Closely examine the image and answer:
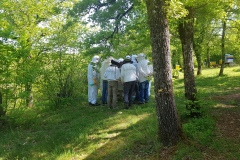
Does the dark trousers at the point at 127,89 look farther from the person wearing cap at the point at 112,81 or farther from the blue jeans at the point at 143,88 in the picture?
the blue jeans at the point at 143,88

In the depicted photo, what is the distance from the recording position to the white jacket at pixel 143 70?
9.70m

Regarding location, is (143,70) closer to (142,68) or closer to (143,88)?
(142,68)

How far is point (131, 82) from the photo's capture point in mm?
9125

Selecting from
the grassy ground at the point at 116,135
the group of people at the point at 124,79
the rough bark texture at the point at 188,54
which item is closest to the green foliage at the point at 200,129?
the grassy ground at the point at 116,135

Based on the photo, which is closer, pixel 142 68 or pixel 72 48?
pixel 142 68

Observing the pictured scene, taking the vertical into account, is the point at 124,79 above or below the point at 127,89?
above

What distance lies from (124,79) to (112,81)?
60 centimetres

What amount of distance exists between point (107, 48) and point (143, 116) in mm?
2553

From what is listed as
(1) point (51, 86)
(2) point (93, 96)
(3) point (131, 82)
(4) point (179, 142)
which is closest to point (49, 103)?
A: (1) point (51, 86)

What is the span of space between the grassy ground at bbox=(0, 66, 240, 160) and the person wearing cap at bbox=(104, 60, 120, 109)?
66cm

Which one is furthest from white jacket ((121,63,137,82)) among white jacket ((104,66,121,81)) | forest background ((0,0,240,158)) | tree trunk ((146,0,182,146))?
tree trunk ((146,0,182,146))

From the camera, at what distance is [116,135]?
6.39 m

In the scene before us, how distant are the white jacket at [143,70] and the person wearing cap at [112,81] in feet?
3.35

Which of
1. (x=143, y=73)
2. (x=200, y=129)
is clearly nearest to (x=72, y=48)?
(x=143, y=73)
